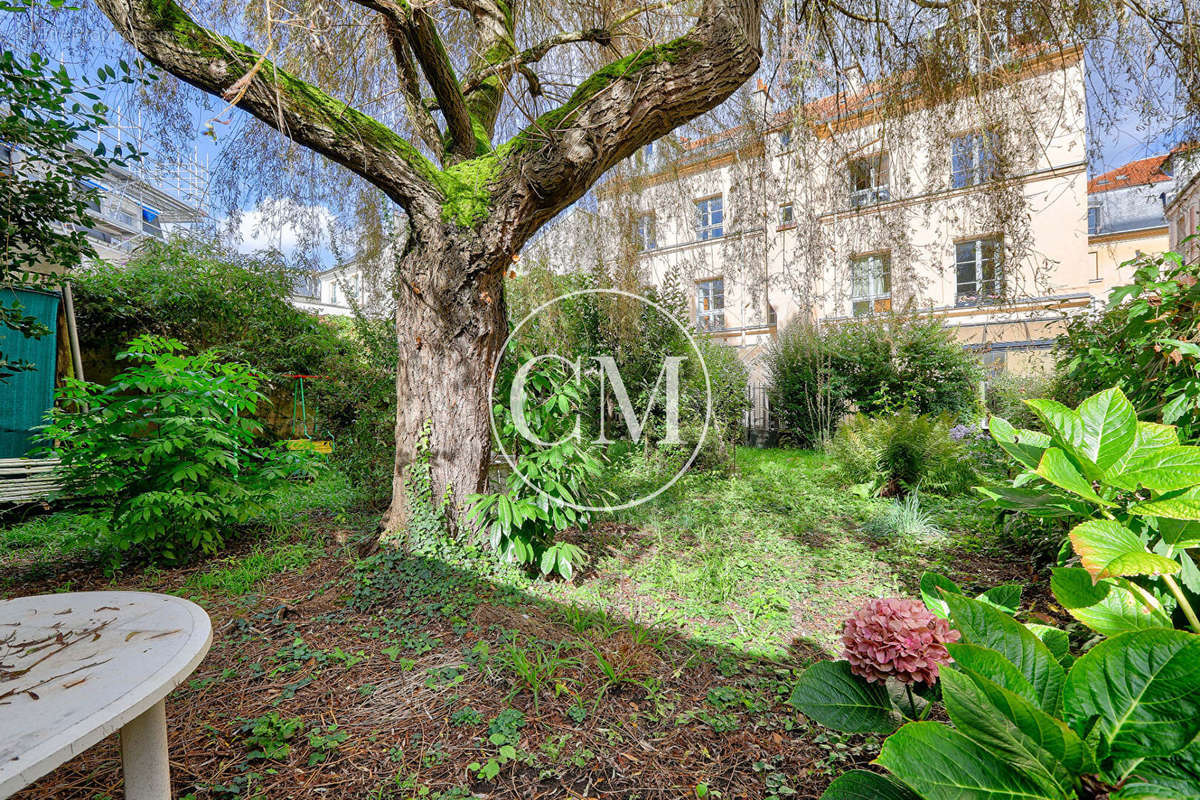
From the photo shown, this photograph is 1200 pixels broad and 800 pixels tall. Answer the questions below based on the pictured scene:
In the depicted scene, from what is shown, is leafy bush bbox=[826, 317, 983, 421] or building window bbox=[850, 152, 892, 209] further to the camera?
leafy bush bbox=[826, 317, 983, 421]

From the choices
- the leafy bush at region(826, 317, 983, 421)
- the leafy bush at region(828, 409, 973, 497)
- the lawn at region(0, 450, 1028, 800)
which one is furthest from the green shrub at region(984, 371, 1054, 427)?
the lawn at region(0, 450, 1028, 800)

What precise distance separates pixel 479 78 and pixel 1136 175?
15.0ft

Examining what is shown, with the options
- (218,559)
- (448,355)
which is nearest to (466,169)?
(448,355)

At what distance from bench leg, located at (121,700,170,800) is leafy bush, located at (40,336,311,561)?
190 centimetres

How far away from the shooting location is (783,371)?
8.02 meters

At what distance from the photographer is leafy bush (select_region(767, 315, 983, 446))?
22.5 feet

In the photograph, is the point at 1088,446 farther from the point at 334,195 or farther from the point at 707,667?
the point at 334,195

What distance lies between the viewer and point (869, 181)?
11.9 feet

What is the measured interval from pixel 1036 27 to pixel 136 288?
814cm

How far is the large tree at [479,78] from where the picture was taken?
2.45 meters

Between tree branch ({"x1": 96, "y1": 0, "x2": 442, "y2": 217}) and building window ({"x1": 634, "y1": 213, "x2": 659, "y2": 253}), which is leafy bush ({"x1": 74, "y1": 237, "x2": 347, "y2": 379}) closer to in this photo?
tree branch ({"x1": 96, "y1": 0, "x2": 442, "y2": 217})

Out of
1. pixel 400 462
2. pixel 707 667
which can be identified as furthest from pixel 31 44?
pixel 707 667

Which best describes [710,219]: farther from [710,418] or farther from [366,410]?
[366,410]

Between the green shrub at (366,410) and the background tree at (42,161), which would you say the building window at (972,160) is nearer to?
the green shrub at (366,410)
